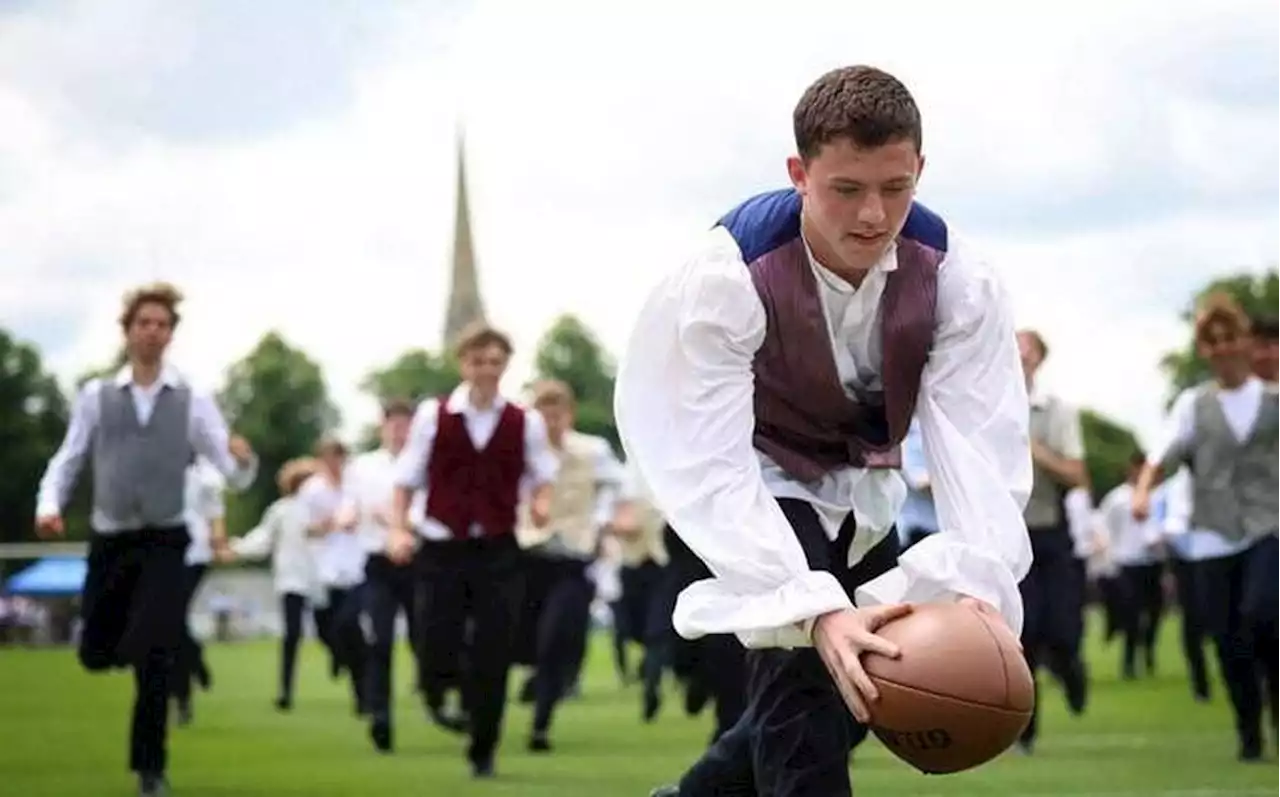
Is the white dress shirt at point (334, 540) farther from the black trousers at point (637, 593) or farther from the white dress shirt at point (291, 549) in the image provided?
the black trousers at point (637, 593)

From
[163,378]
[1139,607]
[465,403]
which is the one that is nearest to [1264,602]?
[465,403]

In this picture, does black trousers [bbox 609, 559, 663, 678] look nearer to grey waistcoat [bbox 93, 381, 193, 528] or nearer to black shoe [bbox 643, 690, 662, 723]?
black shoe [bbox 643, 690, 662, 723]

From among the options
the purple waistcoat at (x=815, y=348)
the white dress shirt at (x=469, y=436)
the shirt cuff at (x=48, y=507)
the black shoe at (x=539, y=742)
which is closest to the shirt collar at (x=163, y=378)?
the shirt cuff at (x=48, y=507)

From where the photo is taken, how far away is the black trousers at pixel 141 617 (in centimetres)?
→ 1330

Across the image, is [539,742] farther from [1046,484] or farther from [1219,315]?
[1219,315]

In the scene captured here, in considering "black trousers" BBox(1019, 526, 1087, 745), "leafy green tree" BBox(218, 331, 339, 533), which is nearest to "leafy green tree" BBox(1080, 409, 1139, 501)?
"leafy green tree" BBox(218, 331, 339, 533)

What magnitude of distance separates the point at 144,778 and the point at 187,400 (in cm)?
197

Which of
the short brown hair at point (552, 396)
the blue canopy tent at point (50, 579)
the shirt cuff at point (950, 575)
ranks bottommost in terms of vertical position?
the shirt cuff at point (950, 575)

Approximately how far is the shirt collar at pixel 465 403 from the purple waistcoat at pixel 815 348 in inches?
328

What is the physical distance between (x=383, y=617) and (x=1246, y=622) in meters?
7.46

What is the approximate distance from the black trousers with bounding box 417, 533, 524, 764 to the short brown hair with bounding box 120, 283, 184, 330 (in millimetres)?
2208

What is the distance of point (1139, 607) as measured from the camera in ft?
99.9

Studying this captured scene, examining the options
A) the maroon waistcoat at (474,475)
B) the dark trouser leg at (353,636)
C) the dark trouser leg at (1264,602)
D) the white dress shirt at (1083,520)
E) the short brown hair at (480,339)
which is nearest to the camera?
the dark trouser leg at (1264,602)

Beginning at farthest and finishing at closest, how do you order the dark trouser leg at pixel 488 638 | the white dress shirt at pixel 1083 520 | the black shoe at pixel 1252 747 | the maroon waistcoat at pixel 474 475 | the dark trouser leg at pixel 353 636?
the white dress shirt at pixel 1083 520 < the dark trouser leg at pixel 353 636 < the maroon waistcoat at pixel 474 475 < the dark trouser leg at pixel 488 638 < the black shoe at pixel 1252 747
